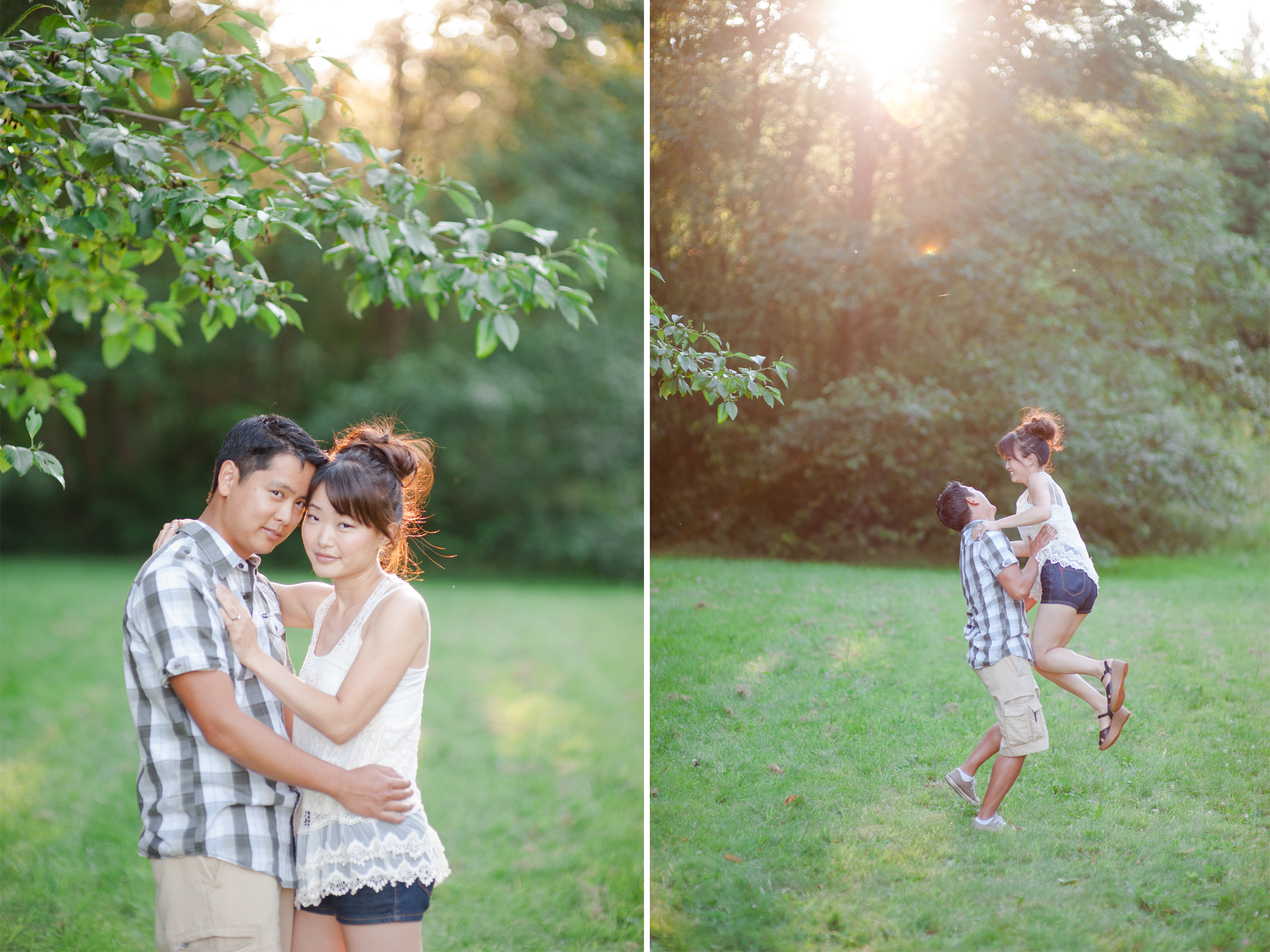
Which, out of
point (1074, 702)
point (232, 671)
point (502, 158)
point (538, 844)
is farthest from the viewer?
point (502, 158)

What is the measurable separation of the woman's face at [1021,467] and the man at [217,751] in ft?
5.98

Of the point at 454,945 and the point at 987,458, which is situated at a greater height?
the point at 987,458

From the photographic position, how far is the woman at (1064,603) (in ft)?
8.51

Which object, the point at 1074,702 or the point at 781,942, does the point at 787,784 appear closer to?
the point at 781,942

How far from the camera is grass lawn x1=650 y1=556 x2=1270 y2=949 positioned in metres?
2.52

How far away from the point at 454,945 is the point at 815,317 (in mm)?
2528

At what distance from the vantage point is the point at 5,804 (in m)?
4.46

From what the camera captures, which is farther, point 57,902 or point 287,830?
point 57,902

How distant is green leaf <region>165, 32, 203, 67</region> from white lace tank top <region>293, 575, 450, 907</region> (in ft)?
4.40

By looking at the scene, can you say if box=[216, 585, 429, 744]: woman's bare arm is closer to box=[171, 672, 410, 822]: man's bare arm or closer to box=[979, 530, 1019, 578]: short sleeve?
box=[171, 672, 410, 822]: man's bare arm

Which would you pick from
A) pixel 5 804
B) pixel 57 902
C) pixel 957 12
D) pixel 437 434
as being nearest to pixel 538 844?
pixel 57 902

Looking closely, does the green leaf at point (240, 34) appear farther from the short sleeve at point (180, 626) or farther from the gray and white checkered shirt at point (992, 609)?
the gray and white checkered shirt at point (992, 609)

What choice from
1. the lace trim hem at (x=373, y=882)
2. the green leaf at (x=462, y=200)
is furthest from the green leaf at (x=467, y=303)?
the lace trim hem at (x=373, y=882)

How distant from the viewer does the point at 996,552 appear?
2.62 m
